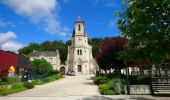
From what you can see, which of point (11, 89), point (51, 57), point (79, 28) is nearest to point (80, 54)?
point (79, 28)

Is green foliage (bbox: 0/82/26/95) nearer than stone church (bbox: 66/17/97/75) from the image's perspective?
Yes

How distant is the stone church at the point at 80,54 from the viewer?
80.3m

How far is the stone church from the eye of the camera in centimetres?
8031

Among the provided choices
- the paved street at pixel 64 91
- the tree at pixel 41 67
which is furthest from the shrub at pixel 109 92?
the tree at pixel 41 67

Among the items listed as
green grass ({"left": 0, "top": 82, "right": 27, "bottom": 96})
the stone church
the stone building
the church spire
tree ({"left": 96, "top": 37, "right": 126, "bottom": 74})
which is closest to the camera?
green grass ({"left": 0, "top": 82, "right": 27, "bottom": 96})

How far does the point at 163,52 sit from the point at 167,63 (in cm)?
336

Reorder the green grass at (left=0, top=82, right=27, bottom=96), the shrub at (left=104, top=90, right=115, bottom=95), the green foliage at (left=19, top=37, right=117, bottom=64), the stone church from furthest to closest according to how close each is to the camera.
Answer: the green foliage at (left=19, top=37, right=117, bottom=64) < the stone church < the green grass at (left=0, top=82, right=27, bottom=96) < the shrub at (left=104, top=90, right=115, bottom=95)

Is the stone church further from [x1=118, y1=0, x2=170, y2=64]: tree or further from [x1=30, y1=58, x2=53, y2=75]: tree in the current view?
[x1=118, y1=0, x2=170, y2=64]: tree

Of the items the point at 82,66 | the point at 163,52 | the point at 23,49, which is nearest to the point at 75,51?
the point at 82,66

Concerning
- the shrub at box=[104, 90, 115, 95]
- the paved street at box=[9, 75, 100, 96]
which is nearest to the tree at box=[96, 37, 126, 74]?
the paved street at box=[9, 75, 100, 96]

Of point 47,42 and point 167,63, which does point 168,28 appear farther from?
point 47,42

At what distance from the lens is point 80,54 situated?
81750 mm

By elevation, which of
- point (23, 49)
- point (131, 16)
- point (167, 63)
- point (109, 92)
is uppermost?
point (23, 49)

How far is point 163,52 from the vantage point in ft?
50.4
